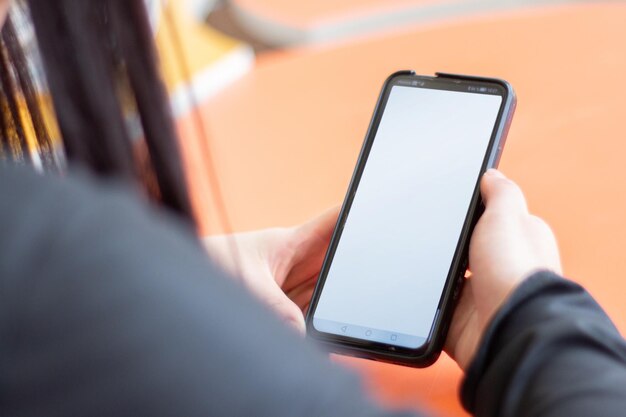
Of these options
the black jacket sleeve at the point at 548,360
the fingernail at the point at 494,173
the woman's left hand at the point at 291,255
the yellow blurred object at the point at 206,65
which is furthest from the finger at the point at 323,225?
the yellow blurred object at the point at 206,65

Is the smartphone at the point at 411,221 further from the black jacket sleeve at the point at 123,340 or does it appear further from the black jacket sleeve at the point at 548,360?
the black jacket sleeve at the point at 123,340

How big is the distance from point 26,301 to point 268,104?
0.81m

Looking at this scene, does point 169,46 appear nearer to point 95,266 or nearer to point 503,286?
point 503,286

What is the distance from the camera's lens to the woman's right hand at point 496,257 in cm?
55

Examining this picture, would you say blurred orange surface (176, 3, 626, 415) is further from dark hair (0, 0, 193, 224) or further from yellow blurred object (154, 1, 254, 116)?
dark hair (0, 0, 193, 224)

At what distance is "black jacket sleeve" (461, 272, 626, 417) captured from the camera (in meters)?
0.39

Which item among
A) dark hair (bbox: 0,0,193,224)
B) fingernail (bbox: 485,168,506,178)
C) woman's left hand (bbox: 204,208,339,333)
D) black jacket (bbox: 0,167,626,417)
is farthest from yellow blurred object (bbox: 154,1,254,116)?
black jacket (bbox: 0,167,626,417)

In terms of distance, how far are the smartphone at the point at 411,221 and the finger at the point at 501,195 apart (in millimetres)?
17

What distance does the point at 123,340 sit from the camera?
255 mm

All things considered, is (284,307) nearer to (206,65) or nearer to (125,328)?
(125,328)

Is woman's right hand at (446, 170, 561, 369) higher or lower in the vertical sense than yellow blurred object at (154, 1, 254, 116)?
lower

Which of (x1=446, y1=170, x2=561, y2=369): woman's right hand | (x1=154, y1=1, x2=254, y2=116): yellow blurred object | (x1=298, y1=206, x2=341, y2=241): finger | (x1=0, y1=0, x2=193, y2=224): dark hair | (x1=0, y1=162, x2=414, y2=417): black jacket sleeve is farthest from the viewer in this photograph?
(x1=154, y1=1, x2=254, y2=116): yellow blurred object

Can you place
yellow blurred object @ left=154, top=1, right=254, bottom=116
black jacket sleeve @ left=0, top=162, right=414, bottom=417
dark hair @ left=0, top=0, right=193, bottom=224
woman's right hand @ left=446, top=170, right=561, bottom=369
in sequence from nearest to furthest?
1. black jacket sleeve @ left=0, top=162, right=414, bottom=417
2. dark hair @ left=0, top=0, right=193, bottom=224
3. woman's right hand @ left=446, top=170, right=561, bottom=369
4. yellow blurred object @ left=154, top=1, right=254, bottom=116

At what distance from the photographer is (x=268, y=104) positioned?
3.45 feet
